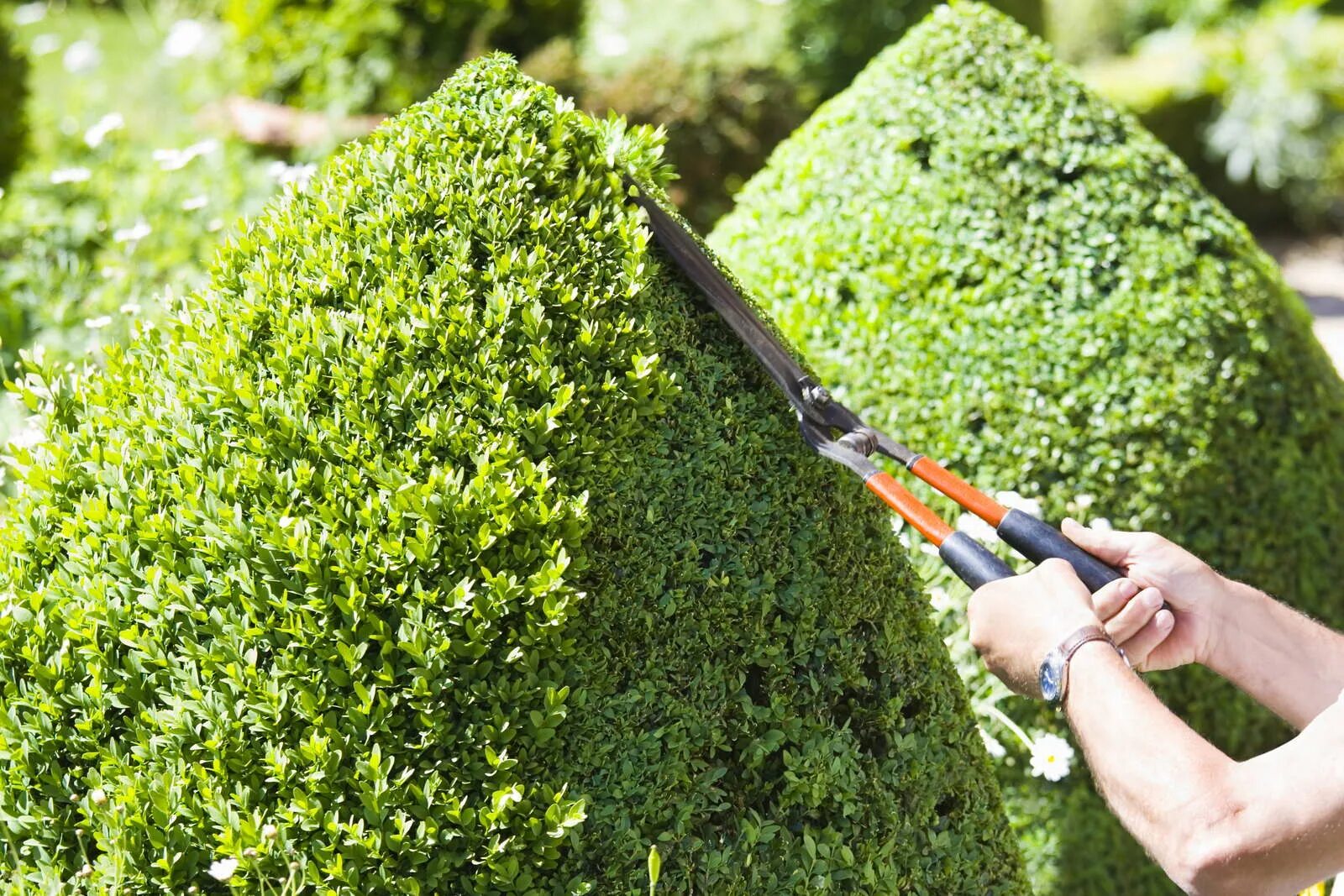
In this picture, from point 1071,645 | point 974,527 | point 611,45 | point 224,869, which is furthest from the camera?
point 611,45

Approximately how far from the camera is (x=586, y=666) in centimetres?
160

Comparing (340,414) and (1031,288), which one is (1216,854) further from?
(1031,288)

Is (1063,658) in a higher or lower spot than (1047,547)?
lower

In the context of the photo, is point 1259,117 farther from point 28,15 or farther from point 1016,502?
point 28,15

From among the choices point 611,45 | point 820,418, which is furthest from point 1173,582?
point 611,45

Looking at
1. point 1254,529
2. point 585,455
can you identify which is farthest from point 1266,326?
point 585,455

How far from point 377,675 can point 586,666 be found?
28 cm

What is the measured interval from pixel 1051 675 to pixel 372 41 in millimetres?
6701

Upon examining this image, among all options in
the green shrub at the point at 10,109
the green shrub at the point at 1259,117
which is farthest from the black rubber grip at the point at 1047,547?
the green shrub at the point at 1259,117

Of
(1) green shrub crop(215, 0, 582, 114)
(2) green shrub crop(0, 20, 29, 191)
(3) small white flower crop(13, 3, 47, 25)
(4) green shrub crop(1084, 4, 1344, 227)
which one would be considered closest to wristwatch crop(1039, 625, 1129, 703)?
(1) green shrub crop(215, 0, 582, 114)

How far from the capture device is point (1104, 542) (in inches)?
77.4

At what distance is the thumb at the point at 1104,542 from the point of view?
1959 mm

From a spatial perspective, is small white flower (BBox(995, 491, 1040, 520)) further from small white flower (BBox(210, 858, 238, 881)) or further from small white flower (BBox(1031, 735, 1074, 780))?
small white flower (BBox(210, 858, 238, 881))

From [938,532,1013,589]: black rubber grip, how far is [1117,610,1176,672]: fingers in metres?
0.28
